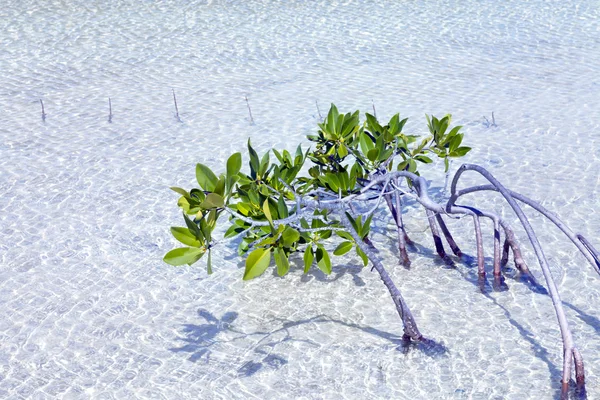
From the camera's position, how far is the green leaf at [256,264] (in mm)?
2639

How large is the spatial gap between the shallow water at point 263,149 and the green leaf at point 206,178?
0.67m

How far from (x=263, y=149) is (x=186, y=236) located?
2.60m

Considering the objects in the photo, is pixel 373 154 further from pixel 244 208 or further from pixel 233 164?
Result: pixel 233 164

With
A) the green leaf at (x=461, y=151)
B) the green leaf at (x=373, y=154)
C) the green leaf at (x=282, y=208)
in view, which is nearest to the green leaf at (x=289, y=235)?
the green leaf at (x=282, y=208)

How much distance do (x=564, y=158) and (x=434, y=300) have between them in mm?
1973

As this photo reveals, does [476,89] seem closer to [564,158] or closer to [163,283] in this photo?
[564,158]

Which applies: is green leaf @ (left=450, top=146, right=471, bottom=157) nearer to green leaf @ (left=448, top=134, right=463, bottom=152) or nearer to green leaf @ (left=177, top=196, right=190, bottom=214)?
green leaf @ (left=448, top=134, right=463, bottom=152)

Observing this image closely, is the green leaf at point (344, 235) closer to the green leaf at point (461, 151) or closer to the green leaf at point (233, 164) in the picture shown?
the green leaf at point (233, 164)

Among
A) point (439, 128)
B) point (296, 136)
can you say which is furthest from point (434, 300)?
point (296, 136)

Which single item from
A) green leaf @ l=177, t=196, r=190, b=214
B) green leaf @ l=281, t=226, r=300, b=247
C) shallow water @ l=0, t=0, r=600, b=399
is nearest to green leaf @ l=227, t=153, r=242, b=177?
green leaf @ l=177, t=196, r=190, b=214

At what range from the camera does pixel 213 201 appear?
2.67 m

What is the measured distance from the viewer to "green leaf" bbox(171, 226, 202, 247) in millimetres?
2711

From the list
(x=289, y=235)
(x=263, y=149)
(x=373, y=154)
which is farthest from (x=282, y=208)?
(x=263, y=149)

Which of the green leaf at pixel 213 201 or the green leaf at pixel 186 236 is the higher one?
the green leaf at pixel 213 201
